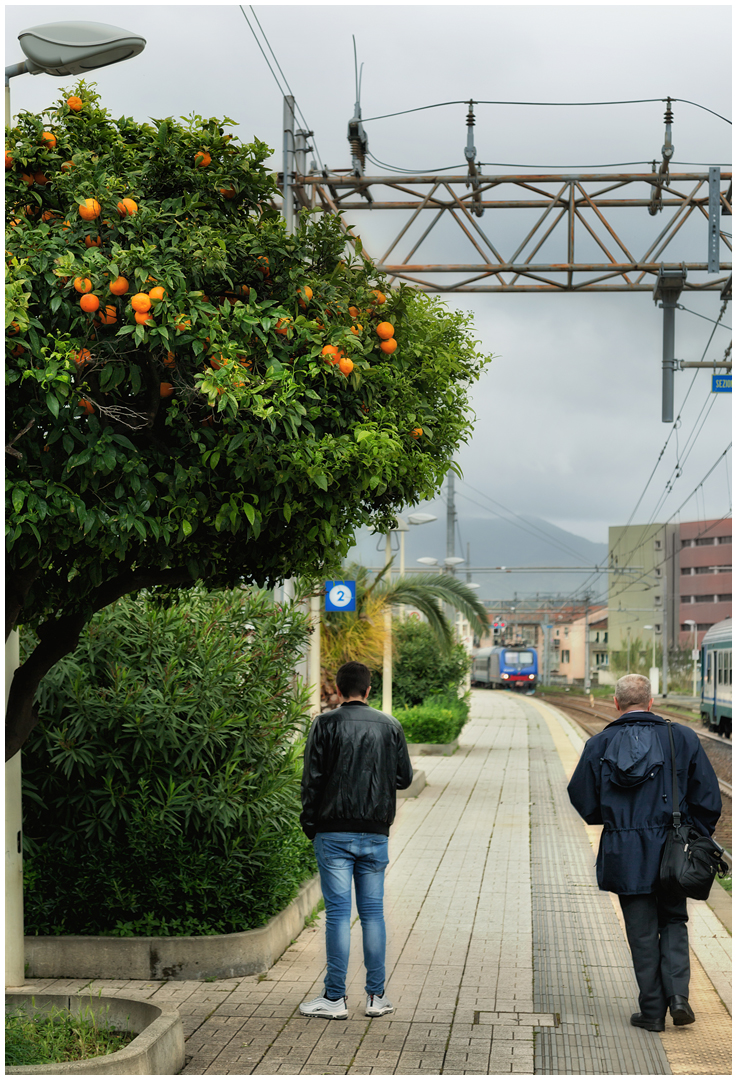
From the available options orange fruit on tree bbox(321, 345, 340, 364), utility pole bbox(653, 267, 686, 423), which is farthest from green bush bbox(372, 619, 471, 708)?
orange fruit on tree bbox(321, 345, 340, 364)

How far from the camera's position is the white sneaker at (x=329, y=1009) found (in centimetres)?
594

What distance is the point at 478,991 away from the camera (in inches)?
257

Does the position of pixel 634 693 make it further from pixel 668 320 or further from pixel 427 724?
pixel 427 724

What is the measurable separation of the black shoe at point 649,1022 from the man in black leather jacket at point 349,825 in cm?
128

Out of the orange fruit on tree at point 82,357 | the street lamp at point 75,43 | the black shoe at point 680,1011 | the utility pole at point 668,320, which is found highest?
the utility pole at point 668,320

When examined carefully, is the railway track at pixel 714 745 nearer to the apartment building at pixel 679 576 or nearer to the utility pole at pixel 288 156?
the utility pole at pixel 288 156

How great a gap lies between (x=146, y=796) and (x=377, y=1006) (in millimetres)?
1924

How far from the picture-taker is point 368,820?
5.91m

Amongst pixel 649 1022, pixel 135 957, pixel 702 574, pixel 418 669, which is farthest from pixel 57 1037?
pixel 702 574

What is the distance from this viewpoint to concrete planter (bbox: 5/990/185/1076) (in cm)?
452

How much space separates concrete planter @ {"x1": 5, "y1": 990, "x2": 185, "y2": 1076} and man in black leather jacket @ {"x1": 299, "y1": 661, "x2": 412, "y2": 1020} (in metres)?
0.99

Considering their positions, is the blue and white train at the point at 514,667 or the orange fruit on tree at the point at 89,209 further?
the blue and white train at the point at 514,667

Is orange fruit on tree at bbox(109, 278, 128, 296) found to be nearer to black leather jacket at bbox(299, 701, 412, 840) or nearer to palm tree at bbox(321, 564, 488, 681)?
black leather jacket at bbox(299, 701, 412, 840)

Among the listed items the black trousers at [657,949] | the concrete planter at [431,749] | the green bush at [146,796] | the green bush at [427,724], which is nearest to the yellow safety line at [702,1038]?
→ the black trousers at [657,949]
